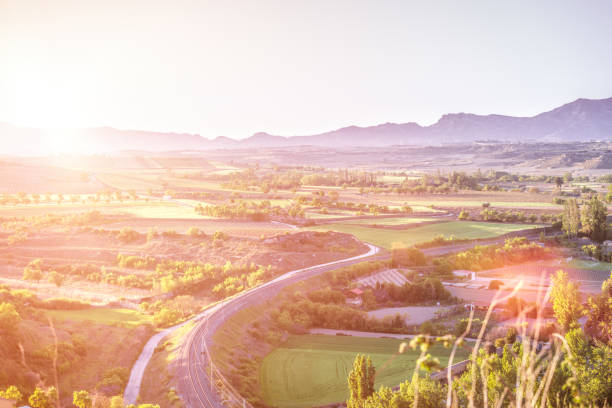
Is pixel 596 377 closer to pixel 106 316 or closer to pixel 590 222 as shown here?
pixel 106 316

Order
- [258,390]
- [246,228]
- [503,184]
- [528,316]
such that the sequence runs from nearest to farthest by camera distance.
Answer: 1. [258,390]
2. [528,316]
3. [246,228]
4. [503,184]

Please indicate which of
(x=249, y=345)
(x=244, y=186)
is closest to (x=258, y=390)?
(x=249, y=345)

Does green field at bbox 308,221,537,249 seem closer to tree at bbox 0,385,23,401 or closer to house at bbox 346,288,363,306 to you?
house at bbox 346,288,363,306

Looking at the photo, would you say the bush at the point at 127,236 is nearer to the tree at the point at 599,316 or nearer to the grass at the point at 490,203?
the tree at the point at 599,316

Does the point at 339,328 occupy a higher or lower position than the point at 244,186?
lower

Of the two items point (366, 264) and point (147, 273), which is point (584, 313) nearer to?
point (366, 264)

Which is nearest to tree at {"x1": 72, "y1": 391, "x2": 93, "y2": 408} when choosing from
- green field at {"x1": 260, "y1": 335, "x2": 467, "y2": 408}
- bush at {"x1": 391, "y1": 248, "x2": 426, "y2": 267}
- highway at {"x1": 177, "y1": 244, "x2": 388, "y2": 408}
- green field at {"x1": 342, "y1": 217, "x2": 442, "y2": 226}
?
highway at {"x1": 177, "y1": 244, "x2": 388, "y2": 408}

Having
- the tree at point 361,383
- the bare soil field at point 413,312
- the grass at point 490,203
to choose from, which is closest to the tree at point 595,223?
the grass at point 490,203
